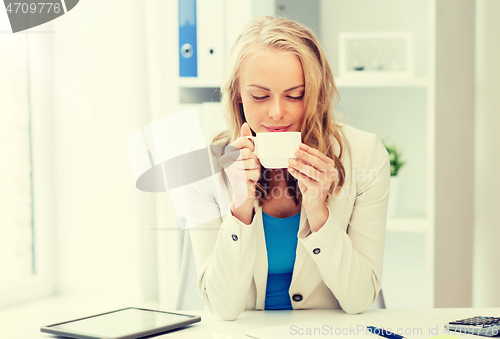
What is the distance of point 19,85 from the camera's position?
5.39 ft

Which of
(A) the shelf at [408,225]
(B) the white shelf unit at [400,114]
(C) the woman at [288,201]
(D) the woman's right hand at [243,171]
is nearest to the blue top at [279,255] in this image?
(C) the woman at [288,201]

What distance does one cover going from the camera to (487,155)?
1.54 meters

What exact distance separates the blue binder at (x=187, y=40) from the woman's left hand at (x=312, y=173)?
0.79m

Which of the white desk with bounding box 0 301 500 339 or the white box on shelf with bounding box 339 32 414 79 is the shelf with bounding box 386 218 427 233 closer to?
the white box on shelf with bounding box 339 32 414 79

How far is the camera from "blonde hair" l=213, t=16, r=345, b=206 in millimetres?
1087

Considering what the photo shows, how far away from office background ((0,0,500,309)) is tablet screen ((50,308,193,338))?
0.51 m

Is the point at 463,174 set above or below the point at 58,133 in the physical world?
below

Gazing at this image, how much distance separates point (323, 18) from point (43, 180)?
1.34m

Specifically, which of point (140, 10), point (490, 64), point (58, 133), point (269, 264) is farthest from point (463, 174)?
point (58, 133)

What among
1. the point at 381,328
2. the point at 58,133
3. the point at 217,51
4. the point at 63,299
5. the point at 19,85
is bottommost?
the point at 63,299

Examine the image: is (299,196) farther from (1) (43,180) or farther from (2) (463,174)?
(1) (43,180)

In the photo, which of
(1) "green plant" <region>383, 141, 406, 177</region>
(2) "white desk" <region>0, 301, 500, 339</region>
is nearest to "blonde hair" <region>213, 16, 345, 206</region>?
(2) "white desk" <region>0, 301, 500, 339</region>

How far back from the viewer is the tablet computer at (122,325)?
0.74 meters

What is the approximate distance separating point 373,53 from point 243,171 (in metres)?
0.98
